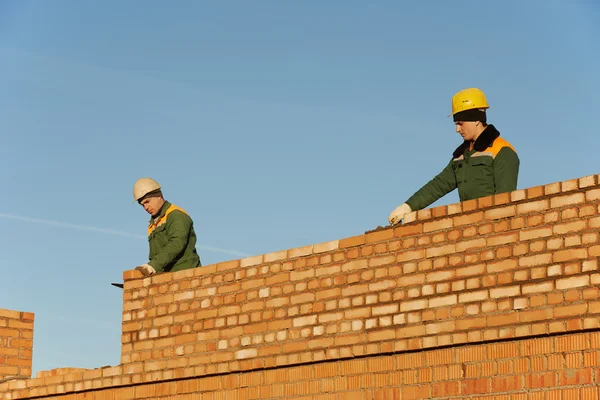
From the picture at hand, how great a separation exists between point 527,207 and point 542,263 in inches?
19.6

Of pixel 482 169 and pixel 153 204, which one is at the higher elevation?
pixel 153 204

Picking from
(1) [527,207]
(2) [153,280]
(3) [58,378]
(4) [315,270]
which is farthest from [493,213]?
(3) [58,378]

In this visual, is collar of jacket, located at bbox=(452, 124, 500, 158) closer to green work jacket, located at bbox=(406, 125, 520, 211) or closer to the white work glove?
green work jacket, located at bbox=(406, 125, 520, 211)

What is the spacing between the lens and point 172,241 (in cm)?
1270

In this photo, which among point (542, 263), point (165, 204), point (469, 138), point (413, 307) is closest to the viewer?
point (542, 263)

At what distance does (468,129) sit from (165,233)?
12.9 feet

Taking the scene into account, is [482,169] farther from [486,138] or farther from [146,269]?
[146,269]

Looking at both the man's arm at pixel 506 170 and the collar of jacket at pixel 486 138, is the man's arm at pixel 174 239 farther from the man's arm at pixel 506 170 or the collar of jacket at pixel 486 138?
the man's arm at pixel 506 170

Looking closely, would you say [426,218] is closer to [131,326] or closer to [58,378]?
[131,326]

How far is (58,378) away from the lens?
1290cm

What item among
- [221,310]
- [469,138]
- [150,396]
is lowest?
[150,396]

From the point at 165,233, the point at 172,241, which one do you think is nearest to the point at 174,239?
the point at 172,241

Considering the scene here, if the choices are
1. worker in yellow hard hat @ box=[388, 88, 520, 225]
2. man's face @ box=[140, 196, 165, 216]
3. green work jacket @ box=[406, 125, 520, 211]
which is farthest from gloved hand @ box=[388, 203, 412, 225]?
man's face @ box=[140, 196, 165, 216]

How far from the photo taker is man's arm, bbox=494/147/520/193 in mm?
10211
